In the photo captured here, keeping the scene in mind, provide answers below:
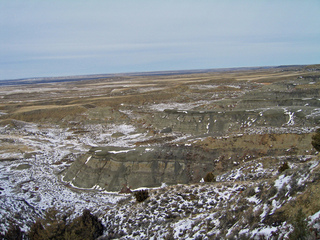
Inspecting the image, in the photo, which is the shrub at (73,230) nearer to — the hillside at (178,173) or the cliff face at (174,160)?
the hillside at (178,173)

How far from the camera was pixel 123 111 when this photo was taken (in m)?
67.9

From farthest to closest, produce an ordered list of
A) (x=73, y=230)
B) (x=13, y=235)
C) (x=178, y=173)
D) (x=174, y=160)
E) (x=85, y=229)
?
(x=174, y=160)
(x=178, y=173)
(x=13, y=235)
(x=85, y=229)
(x=73, y=230)

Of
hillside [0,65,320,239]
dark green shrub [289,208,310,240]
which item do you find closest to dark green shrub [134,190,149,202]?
hillside [0,65,320,239]

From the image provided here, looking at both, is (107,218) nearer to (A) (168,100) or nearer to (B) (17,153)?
(B) (17,153)

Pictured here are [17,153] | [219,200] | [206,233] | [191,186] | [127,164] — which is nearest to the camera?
[206,233]

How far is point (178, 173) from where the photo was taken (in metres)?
23.3

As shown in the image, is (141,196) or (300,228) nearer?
(300,228)

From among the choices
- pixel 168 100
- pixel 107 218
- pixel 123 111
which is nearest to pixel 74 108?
pixel 123 111

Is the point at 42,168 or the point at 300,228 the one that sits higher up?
the point at 300,228

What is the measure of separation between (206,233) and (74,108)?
218 ft

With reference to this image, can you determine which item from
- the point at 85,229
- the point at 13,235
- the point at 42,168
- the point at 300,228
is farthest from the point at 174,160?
the point at 300,228

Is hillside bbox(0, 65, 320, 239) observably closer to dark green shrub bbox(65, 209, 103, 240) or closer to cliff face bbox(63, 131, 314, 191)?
cliff face bbox(63, 131, 314, 191)

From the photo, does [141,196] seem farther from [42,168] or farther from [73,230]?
[42,168]

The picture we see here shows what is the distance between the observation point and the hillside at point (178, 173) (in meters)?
9.50
